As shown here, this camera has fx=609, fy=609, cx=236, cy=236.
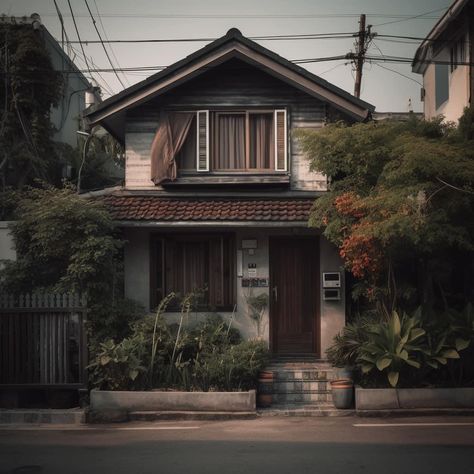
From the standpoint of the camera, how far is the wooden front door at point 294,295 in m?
13.4

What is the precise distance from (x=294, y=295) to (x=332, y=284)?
90cm

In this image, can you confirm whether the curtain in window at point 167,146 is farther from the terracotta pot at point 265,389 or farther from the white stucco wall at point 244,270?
the terracotta pot at point 265,389

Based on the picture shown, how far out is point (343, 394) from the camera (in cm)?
1084

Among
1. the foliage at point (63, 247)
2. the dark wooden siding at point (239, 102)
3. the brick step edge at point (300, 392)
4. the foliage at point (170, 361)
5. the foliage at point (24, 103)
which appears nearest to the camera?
the foliage at point (170, 361)

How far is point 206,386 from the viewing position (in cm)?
1109

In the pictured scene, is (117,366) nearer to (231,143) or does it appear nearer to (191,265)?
(191,265)

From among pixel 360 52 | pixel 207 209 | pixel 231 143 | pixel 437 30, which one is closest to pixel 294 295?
pixel 207 209

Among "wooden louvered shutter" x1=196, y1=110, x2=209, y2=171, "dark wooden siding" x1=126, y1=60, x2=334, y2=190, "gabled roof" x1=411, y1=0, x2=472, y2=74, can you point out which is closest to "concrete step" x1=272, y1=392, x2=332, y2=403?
"dark wooden siding" x1=126, y1=60, x2=334, y2=190

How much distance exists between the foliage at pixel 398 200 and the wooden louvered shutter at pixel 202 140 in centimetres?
270

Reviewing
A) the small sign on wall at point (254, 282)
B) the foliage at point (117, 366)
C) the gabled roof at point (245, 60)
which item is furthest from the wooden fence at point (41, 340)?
the gabled roof at point (245, 60)

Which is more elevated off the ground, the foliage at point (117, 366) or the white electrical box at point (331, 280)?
the white electrical box at point (331, 280)

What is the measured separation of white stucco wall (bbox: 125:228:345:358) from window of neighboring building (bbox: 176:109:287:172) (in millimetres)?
1628

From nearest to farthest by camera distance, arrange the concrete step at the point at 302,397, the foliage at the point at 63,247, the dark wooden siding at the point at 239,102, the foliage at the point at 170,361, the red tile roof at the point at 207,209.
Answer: the foliage at the point at 170,361 → the foliage at the point at 63,247 → the concrete step at the point at 302,397 → the red tile roof at the point at 207,209 → the dark wooden siding at the point at 239,102

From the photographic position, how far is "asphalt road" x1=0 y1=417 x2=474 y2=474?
718 cm
